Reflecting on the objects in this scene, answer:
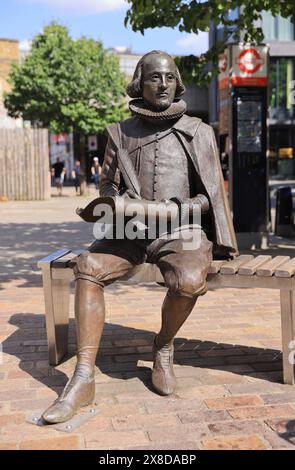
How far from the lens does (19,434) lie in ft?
9.77

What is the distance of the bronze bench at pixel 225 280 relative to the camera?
3.49 metres

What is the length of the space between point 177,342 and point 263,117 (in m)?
5.12

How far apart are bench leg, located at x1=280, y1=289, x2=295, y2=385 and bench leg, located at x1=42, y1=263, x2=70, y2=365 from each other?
1409mm

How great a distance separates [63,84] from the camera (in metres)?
24.5

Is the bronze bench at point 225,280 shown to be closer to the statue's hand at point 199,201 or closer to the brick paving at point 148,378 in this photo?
the brick paving at point 148,378

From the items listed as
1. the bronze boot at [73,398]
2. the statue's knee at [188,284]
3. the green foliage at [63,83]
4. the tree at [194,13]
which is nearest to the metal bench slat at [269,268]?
the statue's knee at [188,284]

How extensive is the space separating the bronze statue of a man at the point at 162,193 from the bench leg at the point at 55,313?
1.56ft

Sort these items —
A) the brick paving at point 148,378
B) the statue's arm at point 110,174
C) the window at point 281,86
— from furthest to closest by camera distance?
the window at point 281,86
the statue's arm at point 110,174
the brick paving at point 148,378

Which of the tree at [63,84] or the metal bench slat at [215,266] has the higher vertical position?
the tree at [63,84]

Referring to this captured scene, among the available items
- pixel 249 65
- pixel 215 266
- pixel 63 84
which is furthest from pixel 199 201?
pixel 63 84

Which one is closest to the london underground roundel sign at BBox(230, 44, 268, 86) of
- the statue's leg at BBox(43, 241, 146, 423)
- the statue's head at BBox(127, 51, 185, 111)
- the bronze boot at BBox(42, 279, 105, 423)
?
the statue's head at BBox(127, 51, 185, 111)

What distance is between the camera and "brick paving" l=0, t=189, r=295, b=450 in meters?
2.93

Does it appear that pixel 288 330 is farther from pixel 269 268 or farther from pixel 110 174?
pixel 110 174

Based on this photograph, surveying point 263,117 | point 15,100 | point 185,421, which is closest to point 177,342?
point 185,421
